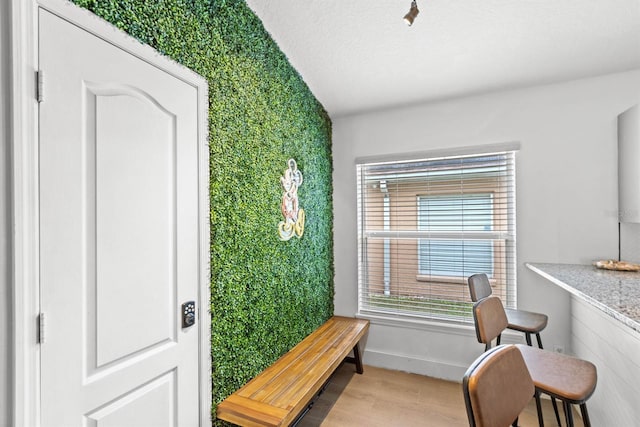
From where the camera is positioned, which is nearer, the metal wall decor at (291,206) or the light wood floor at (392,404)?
the light wood floor at (392,404)

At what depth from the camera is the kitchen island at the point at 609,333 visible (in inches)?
54.2

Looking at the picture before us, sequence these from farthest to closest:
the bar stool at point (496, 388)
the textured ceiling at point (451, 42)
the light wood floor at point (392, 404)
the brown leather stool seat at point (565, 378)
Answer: the light wood floor at point (392, 404)
the textured ceiling at point (451, 42)
the brown leather stool seat at point (565, 378)
the bar stool at point (496, 388)

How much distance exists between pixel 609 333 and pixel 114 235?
105 inches

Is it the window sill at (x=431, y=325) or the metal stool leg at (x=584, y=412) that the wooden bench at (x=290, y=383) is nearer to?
the window sill at (x=431, y=325)

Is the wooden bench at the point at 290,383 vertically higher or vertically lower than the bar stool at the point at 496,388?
lower

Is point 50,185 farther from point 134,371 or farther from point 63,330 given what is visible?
point 134,371

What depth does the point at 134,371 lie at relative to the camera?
120 cm

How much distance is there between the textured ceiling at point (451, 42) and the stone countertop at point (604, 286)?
1.51 meters

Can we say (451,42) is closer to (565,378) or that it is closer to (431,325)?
(565,378)

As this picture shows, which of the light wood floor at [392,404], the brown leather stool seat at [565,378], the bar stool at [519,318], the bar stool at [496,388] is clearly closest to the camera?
the bar stool at [496,388]

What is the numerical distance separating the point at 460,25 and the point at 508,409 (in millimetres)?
2094

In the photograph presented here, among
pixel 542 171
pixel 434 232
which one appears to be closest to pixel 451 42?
pixel 542 171

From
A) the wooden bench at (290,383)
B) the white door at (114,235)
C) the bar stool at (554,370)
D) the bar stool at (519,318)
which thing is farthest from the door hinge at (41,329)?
the bar stool at (519,318)

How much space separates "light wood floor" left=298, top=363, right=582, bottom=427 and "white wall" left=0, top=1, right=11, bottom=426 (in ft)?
5.92
